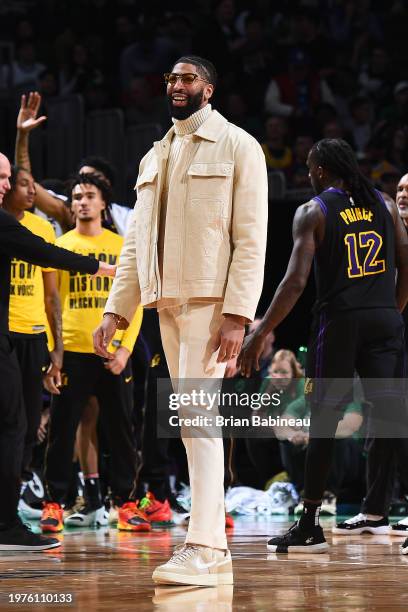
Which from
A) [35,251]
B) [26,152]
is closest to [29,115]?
[26,152]

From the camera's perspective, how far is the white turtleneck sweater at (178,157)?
3615 mm

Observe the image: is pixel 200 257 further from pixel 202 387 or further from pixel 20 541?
pixel 20 541

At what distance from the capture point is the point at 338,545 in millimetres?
4645

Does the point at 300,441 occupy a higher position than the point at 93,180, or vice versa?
the point at 93,180

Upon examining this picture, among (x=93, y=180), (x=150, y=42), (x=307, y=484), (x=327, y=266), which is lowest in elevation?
(x=307, y=484)

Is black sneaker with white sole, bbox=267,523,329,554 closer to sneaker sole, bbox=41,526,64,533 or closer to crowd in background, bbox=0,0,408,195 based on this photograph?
sneaker sole, bbox=41,526,64,533

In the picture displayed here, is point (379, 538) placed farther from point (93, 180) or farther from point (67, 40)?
point (67, 40)

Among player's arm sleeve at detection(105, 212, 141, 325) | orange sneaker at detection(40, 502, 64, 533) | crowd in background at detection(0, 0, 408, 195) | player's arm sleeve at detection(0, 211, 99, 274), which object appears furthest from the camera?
crowd in background at detection(0, 0, 408, 195)

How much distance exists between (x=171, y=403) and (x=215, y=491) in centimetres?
222

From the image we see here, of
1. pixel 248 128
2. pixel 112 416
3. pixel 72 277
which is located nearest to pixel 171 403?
pixel 112 416

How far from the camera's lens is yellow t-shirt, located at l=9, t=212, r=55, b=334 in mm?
5520

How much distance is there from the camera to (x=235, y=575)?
3.59 meters

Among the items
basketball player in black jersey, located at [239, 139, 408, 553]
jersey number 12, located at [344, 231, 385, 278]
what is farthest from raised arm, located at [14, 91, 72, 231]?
jersey number 12, located at [344, 231, 385, 278]

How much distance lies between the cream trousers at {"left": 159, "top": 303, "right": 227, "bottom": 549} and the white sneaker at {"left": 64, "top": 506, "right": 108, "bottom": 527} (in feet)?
7.88
